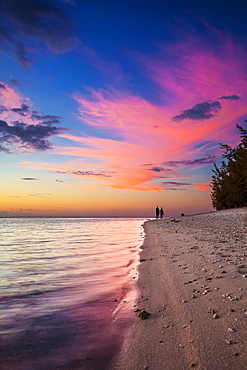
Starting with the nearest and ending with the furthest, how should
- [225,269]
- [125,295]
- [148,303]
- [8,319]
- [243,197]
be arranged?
[8,319] → [148,303] → [125,295] → [225,269] → [243,197]

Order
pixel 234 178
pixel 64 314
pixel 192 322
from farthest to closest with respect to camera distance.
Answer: pixel 234 178 → pixel 64 314 → pixel 192 322

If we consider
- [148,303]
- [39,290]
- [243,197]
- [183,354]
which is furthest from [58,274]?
[243,197]

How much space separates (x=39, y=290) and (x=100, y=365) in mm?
4873

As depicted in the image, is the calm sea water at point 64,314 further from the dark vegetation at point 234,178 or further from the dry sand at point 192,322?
the dark vegetation at point 234,178

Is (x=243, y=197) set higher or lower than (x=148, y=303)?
higher

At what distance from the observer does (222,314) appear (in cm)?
459

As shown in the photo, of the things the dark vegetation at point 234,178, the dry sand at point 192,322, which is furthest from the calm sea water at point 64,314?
the dark vegetation at point 234,178

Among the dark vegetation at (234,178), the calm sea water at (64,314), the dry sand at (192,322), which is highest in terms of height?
the dark vegetation at (234,178)

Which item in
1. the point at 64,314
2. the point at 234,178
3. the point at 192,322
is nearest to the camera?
the point at 192,322

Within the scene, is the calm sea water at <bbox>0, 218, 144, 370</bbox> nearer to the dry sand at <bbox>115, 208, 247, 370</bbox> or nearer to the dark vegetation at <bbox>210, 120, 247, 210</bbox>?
the dry sand at <bbox>115, 208, 247, 370</bbox>

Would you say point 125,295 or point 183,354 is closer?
point 183,354

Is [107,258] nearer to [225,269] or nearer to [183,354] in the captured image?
[225,269]

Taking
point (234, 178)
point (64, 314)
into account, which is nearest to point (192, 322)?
point (64, 314)

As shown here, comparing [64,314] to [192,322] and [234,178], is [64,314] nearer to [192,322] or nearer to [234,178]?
[192,322]
